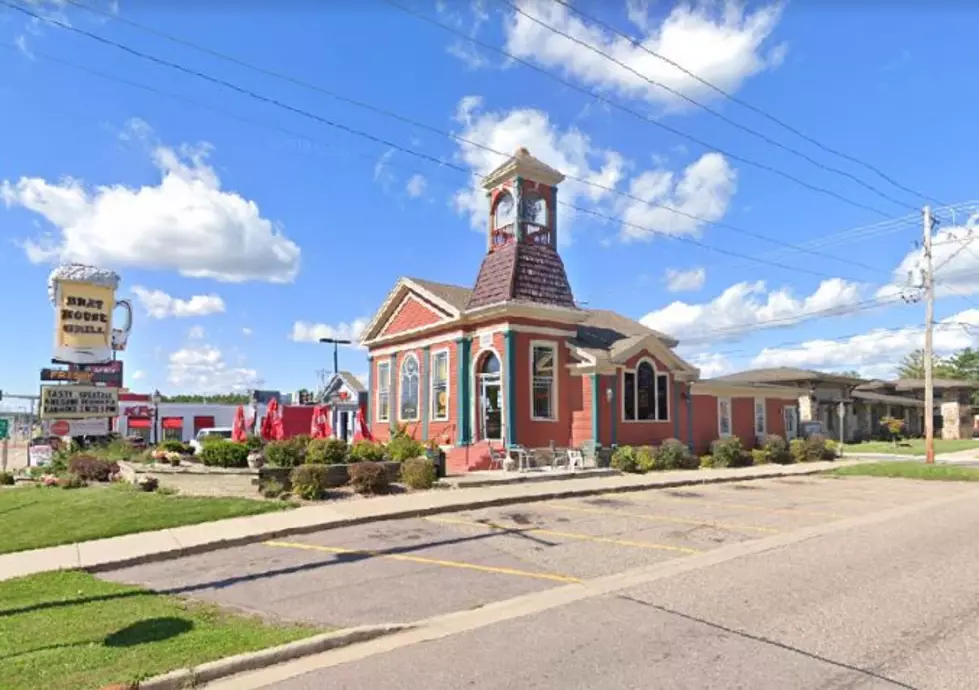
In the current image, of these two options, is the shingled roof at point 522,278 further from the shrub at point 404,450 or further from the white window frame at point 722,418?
the white window frame at point 722,418

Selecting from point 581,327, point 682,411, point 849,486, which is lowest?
point 849,486

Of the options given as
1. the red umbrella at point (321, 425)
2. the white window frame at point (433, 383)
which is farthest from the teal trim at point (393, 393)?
the red umbrella at point (321, 425)

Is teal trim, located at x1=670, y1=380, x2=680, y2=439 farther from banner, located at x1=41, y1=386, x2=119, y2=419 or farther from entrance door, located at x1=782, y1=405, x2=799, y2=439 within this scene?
banner, located at x1=41, y1=386, x2=119, y2=419

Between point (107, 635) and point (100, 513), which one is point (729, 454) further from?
point (107, 635)

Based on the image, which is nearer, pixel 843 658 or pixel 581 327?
pixel 843 658

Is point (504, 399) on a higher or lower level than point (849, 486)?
higher

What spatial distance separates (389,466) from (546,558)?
305 inches

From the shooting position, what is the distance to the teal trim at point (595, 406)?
78.0 feet

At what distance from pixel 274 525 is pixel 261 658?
22.4ft

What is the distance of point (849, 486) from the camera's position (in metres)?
20.8

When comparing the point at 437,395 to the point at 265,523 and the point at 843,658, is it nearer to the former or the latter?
the point at 265,523

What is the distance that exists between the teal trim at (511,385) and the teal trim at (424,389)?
4.75 m

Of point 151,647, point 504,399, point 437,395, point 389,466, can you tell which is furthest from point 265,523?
point 437,395

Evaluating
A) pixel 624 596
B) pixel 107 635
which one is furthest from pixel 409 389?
pixel 107 635
